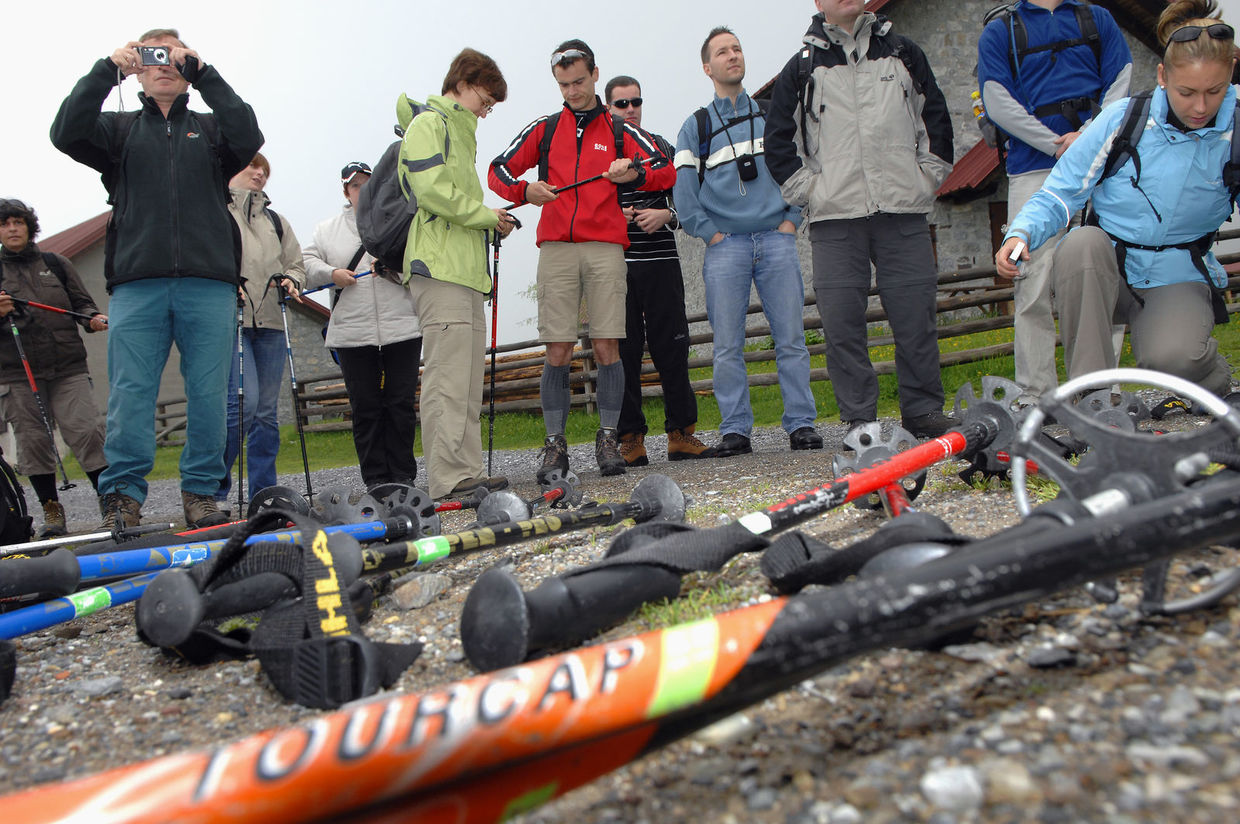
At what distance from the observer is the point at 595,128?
20.2 ft

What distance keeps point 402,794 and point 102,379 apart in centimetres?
2937

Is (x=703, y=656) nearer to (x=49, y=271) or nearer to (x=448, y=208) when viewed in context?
(x=448, y=208)

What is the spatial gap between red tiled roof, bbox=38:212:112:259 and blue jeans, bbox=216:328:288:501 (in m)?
22.8

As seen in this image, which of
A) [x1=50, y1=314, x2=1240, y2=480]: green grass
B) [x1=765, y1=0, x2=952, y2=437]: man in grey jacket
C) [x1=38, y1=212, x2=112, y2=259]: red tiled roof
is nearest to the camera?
[x1=765, y1=0, x2=952, y2=437]: man in grey jacket

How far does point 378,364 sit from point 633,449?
6.65 ft

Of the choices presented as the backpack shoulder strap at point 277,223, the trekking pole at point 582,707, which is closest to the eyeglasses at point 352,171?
the backpack shoulder strap at point 277,223

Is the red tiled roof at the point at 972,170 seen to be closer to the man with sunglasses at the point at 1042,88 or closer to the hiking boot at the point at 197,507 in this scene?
the man with sunglasses at the point at 1042,88

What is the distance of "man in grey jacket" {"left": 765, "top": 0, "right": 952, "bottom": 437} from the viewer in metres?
5.26

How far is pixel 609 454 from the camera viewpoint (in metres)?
6.09

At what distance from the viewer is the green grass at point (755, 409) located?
1047cm

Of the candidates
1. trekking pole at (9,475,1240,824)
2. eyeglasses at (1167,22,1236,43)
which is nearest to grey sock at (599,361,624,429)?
eyeglasses at (1167,22,1236,43)

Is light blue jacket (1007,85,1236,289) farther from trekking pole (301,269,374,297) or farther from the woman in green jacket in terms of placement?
trekking pole (301,269,374,297)

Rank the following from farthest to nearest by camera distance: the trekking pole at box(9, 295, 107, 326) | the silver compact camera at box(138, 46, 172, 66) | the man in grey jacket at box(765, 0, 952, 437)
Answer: the trekking pole at box(9, 295, 107, 326)
the man in grey jacket at box(765, 0, 952, 437)
the silver compact camera at box(138, 46, 172, 66)

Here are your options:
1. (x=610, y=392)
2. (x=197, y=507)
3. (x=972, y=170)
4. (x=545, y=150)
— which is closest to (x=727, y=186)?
(x=545, y=150)
